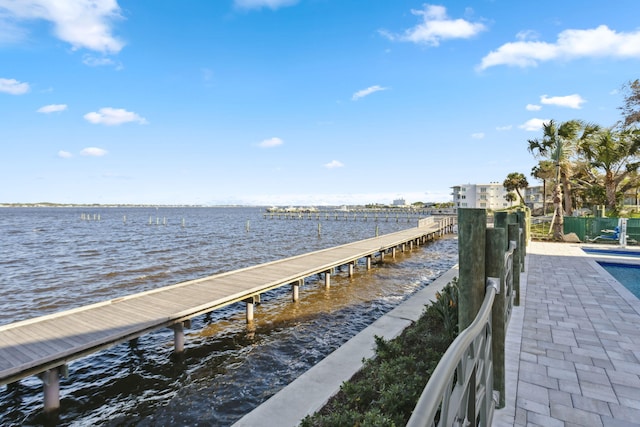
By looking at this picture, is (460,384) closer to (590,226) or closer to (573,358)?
(573,358)

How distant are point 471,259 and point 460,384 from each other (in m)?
1.47

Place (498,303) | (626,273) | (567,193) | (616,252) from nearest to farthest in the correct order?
(498,303)
(626,273)
(616,252)
(567,193)

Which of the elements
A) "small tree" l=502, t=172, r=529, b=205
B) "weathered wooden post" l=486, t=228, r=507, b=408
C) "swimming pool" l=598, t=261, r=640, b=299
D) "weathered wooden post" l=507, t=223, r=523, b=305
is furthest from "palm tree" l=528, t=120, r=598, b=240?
"small tree" l=502, t=172, r=529, b=205

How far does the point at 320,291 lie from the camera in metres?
13.7

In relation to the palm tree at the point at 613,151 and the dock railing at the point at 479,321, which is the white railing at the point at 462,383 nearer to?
the dock railing at the point at 479,321

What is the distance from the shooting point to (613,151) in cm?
2452

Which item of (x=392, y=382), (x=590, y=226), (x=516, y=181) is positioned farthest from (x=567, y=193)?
(x=392, y=382)

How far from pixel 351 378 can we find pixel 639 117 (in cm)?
2271

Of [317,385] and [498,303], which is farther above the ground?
[498,303]

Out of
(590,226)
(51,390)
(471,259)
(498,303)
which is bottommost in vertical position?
(51,390)

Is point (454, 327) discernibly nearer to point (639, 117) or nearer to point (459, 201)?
point (639, 117)

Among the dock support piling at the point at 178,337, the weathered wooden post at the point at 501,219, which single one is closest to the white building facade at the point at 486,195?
the weathered wooden post at the point at 501,219

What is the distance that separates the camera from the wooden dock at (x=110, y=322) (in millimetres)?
5613

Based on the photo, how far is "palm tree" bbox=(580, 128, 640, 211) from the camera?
2457 cm
